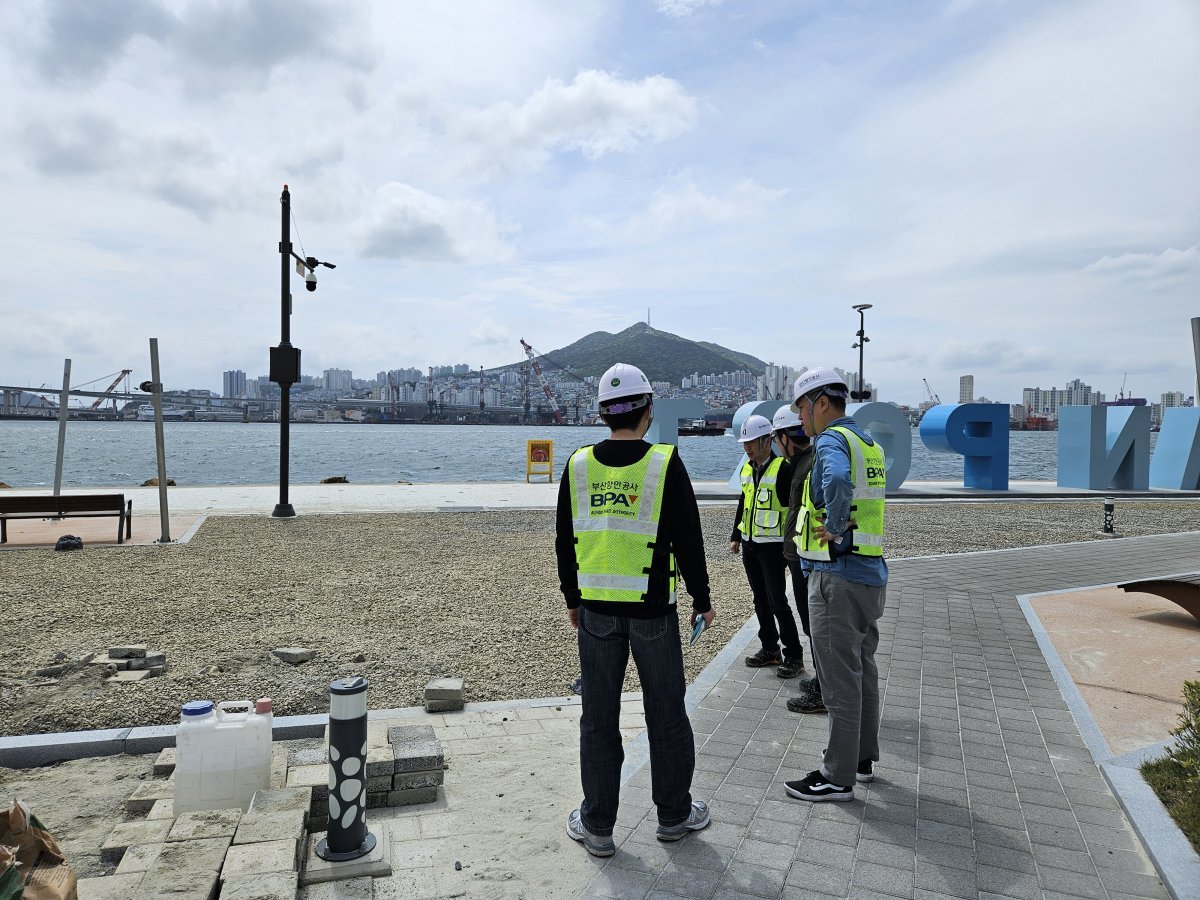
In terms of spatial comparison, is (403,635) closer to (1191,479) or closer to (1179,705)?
(1179,705)

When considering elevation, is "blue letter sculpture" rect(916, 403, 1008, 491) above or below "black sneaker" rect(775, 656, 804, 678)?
above

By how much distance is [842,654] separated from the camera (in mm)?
4117

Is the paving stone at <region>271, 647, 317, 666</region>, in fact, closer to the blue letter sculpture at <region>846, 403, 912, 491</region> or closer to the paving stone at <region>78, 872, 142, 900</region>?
the paving stone at <region>78, 872, 142, 900</region>

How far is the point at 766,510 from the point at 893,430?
21592 millimetres

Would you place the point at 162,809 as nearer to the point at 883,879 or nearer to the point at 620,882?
the point at 620,882

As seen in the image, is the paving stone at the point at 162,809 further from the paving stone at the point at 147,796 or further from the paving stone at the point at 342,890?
the paving stone at the point at 342,890

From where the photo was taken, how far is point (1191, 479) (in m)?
27.6

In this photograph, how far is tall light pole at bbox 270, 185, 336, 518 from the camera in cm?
1642

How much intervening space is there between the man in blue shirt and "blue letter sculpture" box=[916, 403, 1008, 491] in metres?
25.0

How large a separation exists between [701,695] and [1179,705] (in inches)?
127

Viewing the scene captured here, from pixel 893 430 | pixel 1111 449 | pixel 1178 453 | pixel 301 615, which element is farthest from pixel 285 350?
pixel 1178 453

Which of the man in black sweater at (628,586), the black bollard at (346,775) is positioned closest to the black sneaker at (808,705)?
the man in black sweater at (628,586)

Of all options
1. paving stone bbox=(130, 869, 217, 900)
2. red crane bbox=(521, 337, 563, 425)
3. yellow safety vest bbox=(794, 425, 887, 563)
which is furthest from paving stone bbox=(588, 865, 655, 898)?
red crane bbox=(521, 337, 563, 425)

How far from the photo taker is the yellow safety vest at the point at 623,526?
3.53m
